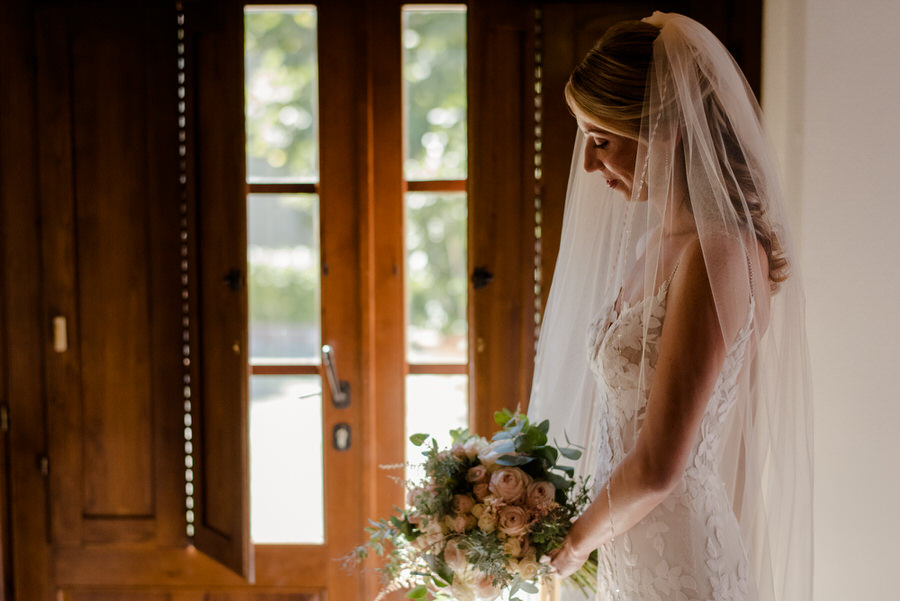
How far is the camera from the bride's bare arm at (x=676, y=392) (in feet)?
3.89

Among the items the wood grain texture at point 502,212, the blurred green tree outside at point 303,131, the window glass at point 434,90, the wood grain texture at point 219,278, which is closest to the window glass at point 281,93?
the blurred green tree outside at point 303,131

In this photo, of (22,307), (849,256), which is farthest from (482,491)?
(22,307)

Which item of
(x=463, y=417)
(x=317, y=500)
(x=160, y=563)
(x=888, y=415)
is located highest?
(x=888, y=415)

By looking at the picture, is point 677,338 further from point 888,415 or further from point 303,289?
point 303,289

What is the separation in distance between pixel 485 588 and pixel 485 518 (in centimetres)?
17

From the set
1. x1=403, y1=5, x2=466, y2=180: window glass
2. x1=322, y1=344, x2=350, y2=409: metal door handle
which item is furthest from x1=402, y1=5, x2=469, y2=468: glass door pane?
x1=322, y1=344, x2=350, y2=409: metal door handle

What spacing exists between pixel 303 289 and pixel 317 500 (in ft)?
2.36

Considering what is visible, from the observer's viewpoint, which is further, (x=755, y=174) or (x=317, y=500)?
(x=317, y=500)

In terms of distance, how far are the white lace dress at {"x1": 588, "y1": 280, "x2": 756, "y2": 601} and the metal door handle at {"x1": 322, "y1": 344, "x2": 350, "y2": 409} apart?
1.14m

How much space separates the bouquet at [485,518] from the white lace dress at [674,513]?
128mm

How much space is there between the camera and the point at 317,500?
2.48 meters

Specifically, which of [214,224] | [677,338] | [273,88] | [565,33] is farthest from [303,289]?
[677,338]

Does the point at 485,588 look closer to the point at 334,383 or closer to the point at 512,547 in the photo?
the point at 512,547

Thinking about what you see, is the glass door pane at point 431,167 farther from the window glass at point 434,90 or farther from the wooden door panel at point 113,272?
the wooden door panel at point 113,272
